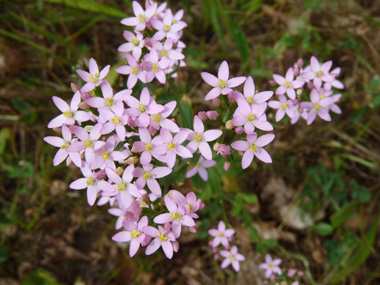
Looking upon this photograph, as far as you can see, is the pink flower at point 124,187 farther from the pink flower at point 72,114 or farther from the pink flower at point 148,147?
the pink flower at point 72,114

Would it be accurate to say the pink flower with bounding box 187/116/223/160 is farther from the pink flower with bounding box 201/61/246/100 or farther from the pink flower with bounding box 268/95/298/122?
the pink flower with bounding box 268/95/298/122

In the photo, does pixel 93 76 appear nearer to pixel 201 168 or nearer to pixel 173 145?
pixel 173 145

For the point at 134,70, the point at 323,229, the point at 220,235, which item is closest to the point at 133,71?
the point at 134,70

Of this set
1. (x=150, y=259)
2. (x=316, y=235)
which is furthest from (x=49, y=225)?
(x=316, y=235)

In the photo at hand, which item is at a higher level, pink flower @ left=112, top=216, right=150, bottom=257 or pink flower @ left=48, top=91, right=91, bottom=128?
pink flower @ left=48, top=91, right=91, bottom=128

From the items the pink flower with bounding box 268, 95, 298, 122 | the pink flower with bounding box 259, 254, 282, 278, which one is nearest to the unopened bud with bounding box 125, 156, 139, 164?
the pink flower with bounding box 268, 95, 298, 122
